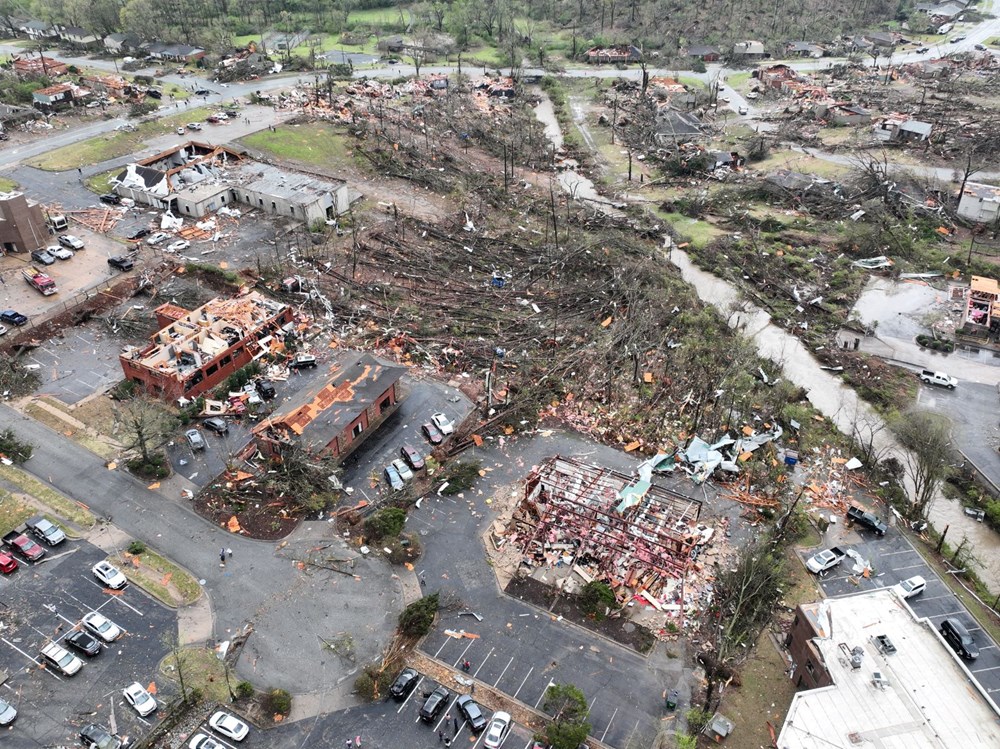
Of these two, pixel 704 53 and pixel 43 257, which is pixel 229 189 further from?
pixel 704 53

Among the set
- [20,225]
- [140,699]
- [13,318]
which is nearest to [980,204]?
[140,699]

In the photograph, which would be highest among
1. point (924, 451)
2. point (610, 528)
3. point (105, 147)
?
point (105, 147)

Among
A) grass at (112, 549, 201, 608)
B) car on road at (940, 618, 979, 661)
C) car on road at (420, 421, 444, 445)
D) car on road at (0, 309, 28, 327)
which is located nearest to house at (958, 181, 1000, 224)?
car on road at (940, 618, 979, 661)

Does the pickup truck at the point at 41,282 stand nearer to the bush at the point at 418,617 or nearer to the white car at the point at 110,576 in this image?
the white car at the point at 110,576

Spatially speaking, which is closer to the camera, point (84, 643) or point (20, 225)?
point (84, 643)

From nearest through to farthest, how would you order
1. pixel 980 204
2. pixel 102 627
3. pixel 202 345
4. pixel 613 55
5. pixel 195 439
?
pixel 102 627
pixel 195 439
pixel 202 345
pixel 980 204
pixel 613 55

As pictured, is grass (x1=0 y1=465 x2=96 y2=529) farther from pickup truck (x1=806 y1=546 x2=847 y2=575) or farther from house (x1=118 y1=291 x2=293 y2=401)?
pickup truck (x1=806 y1=546 x2=847 y2=575)

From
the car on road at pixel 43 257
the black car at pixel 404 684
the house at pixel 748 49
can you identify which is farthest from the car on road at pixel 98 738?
the house at pixel 748 49
